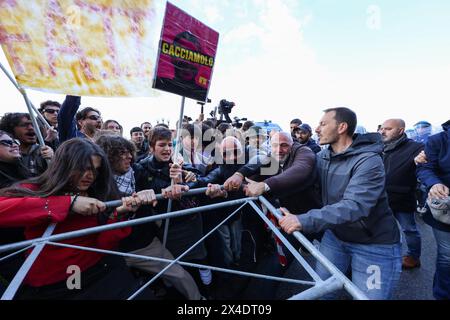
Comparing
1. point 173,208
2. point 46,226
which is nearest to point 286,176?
point 173,208

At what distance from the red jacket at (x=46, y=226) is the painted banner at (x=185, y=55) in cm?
124

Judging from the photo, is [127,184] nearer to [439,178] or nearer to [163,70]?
[163,70]

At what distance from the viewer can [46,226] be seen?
149cm

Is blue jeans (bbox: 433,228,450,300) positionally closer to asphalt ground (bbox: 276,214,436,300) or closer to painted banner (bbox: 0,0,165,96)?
asphalt ground (bbox: 276,214,436,300)

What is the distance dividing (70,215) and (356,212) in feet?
6.38

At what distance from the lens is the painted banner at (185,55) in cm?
205

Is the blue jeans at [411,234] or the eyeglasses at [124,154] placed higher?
the eyeglasses at [124,154]

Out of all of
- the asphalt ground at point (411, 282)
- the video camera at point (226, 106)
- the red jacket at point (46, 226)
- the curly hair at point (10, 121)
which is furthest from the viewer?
the video camera at point (226, 106)

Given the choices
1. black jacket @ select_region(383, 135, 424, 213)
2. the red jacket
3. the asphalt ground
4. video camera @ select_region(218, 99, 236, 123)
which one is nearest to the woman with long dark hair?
the red jacket

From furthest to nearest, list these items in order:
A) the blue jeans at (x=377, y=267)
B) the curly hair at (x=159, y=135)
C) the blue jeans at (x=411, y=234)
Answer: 1. the blue jeans at (x=411, y=234)
2. the curly hair at (x=159, y=135)
3. the blue jeans at (x=377, y=267)

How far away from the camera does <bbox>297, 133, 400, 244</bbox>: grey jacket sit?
1561 millimetres

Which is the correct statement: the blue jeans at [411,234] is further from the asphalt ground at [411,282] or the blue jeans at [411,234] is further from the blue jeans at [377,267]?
the blue jeans at [377,267]

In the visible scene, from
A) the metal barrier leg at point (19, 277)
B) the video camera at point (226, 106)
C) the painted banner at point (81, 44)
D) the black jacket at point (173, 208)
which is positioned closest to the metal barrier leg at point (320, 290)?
the metal barrier leg at point (19, 277)

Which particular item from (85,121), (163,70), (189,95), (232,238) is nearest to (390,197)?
(232,238)
